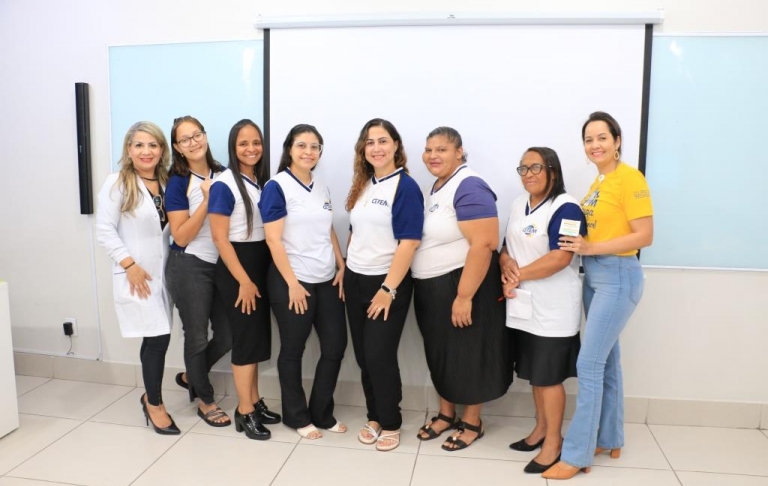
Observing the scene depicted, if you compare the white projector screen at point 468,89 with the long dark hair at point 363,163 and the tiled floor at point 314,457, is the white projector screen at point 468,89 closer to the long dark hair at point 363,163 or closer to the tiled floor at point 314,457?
the long dark hair at point 363,163

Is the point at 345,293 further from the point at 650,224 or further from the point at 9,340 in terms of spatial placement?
the point at 9,340

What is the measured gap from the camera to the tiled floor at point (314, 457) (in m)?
2.28

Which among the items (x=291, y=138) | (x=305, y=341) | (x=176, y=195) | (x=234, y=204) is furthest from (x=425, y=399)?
(x=176, y=195)

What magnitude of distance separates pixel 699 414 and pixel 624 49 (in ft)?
6.24

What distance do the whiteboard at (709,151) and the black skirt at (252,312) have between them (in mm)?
1919

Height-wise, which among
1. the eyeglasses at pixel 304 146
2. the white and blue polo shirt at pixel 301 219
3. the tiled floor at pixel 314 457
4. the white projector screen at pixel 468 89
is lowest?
the tiled floor at pixel 314 457

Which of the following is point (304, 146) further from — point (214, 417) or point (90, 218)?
point (90, 218)

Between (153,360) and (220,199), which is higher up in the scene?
(220,199)

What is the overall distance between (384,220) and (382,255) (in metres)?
0.16

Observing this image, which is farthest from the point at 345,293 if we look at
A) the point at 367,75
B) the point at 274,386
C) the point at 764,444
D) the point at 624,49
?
the point at 764,444

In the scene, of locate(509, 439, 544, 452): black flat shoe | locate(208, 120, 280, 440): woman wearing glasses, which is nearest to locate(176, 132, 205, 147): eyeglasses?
locate(208, 120, 280, 440): woman wearing glasses

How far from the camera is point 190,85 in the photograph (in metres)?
2.95

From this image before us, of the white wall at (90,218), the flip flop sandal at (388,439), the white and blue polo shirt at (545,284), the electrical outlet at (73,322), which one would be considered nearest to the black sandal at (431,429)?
the flip flop sandal at (388,439)

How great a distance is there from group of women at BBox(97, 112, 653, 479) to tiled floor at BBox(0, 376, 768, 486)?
9cm
